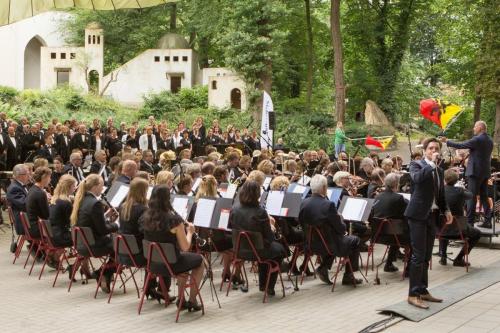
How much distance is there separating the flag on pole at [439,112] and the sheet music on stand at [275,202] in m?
2.30

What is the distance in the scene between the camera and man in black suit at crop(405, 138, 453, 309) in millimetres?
7613

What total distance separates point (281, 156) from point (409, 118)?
25731 millimetres

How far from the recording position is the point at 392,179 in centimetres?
998

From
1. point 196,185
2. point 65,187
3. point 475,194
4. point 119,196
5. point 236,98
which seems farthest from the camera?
point 236,98

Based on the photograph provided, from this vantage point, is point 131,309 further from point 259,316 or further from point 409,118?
point 409,118

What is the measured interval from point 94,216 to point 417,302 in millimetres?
4066

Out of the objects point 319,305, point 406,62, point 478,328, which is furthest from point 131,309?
point 406,62

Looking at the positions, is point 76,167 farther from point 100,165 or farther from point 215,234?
point 215,234

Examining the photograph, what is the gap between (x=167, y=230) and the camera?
7539mm

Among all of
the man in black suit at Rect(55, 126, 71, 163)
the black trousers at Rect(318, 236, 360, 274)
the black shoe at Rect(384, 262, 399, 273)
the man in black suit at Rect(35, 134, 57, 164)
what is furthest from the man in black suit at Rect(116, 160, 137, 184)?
the man in black suit at Rect(55, 126, 71, 163)

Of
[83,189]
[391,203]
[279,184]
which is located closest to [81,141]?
[83,189]

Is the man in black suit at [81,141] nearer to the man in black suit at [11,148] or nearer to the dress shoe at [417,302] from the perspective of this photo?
the man in black suit at [11,148]

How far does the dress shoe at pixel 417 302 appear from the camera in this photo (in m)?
7.71

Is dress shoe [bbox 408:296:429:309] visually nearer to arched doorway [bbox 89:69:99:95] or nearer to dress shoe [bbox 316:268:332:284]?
dress shoe [bbox 316:268:332:284]
